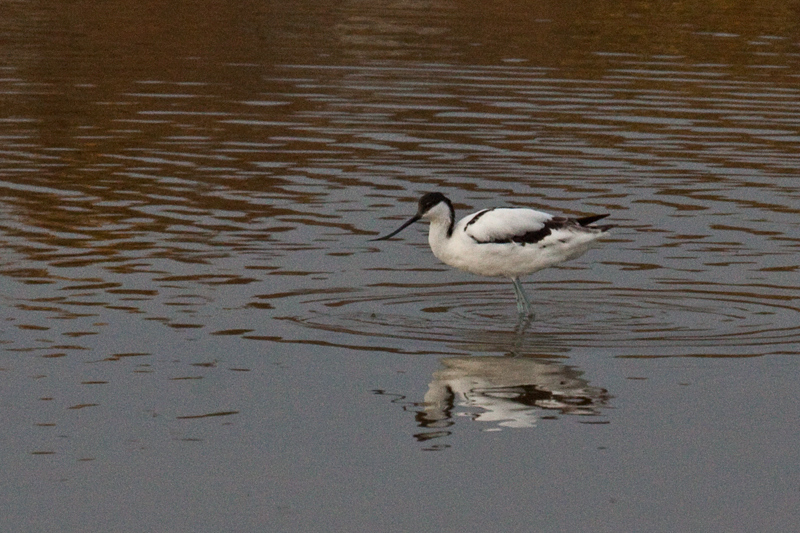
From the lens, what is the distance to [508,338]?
42.9ft

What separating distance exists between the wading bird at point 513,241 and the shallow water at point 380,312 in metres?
0.44

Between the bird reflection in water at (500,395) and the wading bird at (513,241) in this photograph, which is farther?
the wading bird at (513,241)

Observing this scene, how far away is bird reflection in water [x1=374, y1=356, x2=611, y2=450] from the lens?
10602 millimetres

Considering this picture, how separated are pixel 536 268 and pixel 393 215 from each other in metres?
4.74

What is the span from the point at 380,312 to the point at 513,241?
128cm

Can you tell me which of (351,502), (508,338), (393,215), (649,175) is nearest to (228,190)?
(393,215)

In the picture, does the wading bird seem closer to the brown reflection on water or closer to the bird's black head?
the bird's black head

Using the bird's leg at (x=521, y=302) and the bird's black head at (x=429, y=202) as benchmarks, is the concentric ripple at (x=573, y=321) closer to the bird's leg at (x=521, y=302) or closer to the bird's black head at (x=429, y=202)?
the bird's leg at (x=521, y=302)

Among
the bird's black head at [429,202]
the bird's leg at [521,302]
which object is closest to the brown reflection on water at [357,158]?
the bird's leg at [521,302]

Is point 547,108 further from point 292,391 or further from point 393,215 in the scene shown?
point 292,391

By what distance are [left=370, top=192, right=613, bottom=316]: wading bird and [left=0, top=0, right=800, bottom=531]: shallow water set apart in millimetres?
441

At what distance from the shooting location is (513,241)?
1391cm

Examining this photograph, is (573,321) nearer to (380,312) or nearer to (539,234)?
(539,234)

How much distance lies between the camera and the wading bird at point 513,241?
13.9 meters
